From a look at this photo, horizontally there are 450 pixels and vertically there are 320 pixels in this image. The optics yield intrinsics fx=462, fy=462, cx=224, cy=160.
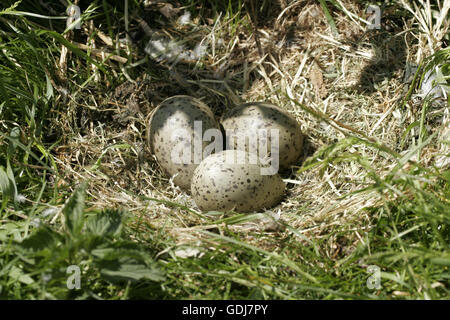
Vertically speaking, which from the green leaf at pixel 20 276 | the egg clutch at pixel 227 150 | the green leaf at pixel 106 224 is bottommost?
the green leaf at pixel 20 276

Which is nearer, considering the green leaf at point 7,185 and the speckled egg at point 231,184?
the green leaf at point 7,185

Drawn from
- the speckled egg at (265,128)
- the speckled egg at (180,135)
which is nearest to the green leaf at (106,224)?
the speckled egg at (180,135)

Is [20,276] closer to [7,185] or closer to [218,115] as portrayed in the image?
[7,185]

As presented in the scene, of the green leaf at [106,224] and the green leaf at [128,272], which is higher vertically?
the green leaf at [106,224]

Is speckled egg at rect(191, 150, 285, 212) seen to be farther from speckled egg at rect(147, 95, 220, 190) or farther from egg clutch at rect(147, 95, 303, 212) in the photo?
speckled egg at rect(147, 95, 220, 190)

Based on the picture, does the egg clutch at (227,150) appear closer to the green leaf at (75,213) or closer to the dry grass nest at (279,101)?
the dry grass nest at (279,101)

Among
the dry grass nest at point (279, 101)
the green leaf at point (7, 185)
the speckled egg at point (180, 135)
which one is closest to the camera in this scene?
the green leaf at point (7, 185)

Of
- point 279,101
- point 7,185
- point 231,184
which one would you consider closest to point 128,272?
point 231,184

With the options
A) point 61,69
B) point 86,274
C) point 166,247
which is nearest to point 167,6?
point 61,69

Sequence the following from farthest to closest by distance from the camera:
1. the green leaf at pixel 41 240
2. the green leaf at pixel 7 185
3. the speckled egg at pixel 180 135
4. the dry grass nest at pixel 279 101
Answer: the speckled egg at pixel 180 135 < the dry grass nest at pixel 279 101 < the green leaf at pixel 7 185 < the green leaf at pixel 41 240
